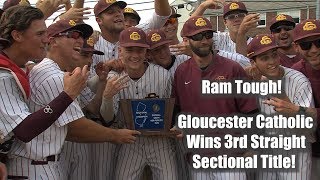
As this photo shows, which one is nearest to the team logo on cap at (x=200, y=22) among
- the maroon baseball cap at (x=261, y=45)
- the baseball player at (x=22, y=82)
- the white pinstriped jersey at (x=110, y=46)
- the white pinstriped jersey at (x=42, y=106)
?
the maroon baseball cap at (x=261, y=45)

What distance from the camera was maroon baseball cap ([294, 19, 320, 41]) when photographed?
15.8 feet

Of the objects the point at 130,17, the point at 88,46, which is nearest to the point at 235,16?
the point at 130,17

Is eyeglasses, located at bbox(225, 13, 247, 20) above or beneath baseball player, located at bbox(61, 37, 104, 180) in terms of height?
above

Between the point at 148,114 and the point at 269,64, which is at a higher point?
the point at 269,64

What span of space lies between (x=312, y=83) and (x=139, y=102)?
5.55 feet

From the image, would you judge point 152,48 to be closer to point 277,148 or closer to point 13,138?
point 277,148

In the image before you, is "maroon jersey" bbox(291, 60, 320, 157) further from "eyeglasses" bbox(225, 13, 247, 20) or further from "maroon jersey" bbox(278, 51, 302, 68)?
"eyeglasses" bbox(225, 13, 247, 20)

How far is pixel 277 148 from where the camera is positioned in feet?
16.0

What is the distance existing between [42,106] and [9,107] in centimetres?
40

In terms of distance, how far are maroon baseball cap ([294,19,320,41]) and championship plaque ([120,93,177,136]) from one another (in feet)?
4.71

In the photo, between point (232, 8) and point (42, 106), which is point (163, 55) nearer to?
point (232, 8)

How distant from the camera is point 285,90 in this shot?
186 inches

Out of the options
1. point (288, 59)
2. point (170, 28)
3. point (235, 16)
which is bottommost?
point (288, 59)

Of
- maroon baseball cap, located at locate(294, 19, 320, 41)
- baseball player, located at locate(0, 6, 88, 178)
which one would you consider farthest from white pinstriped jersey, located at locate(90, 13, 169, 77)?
baseball player, located at locate(0, 6, 88, 178)
